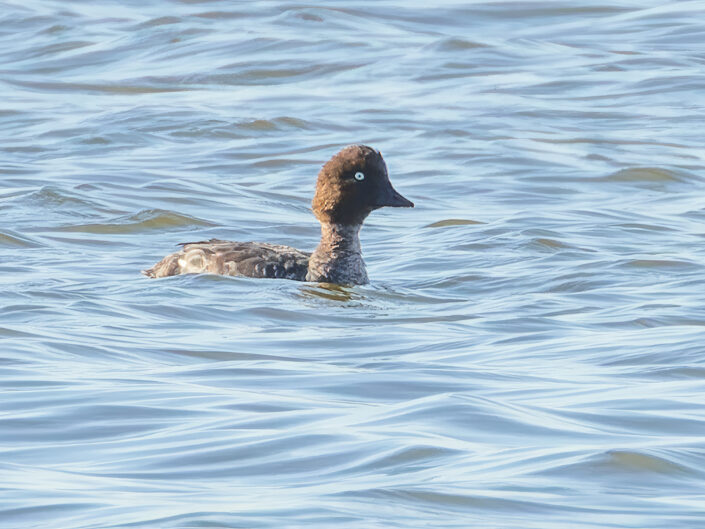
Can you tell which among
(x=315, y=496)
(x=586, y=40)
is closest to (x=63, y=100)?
(x=586, y=40)

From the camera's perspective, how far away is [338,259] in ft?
42.1

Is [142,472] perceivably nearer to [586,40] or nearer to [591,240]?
[591,240]

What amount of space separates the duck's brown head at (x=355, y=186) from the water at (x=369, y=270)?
2.04 feet

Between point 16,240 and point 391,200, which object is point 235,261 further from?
point 16,240

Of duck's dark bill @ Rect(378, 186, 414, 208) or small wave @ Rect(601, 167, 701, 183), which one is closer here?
duck's dark bill @ Rect(378, 186, 414, 208)

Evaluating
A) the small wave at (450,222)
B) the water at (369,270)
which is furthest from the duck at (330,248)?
the small wave at (450,222)

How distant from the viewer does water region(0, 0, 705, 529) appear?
6.29 metres

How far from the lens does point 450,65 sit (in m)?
25.1

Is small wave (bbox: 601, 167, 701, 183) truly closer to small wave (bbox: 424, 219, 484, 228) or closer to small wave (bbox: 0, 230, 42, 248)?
small wave (bbox: 424, 219, 484, 228)

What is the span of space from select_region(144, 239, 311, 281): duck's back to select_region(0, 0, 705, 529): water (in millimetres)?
161

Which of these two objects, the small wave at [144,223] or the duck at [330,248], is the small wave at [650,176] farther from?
the duck at [330,248]

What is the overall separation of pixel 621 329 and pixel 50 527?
18.4ft

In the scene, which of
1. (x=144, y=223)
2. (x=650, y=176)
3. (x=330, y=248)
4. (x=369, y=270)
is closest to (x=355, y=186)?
(x=330, y=248)

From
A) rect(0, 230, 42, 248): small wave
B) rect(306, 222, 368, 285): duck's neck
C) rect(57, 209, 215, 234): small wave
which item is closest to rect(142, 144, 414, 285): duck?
rect(306, 222, 368, 285): duck's neck
